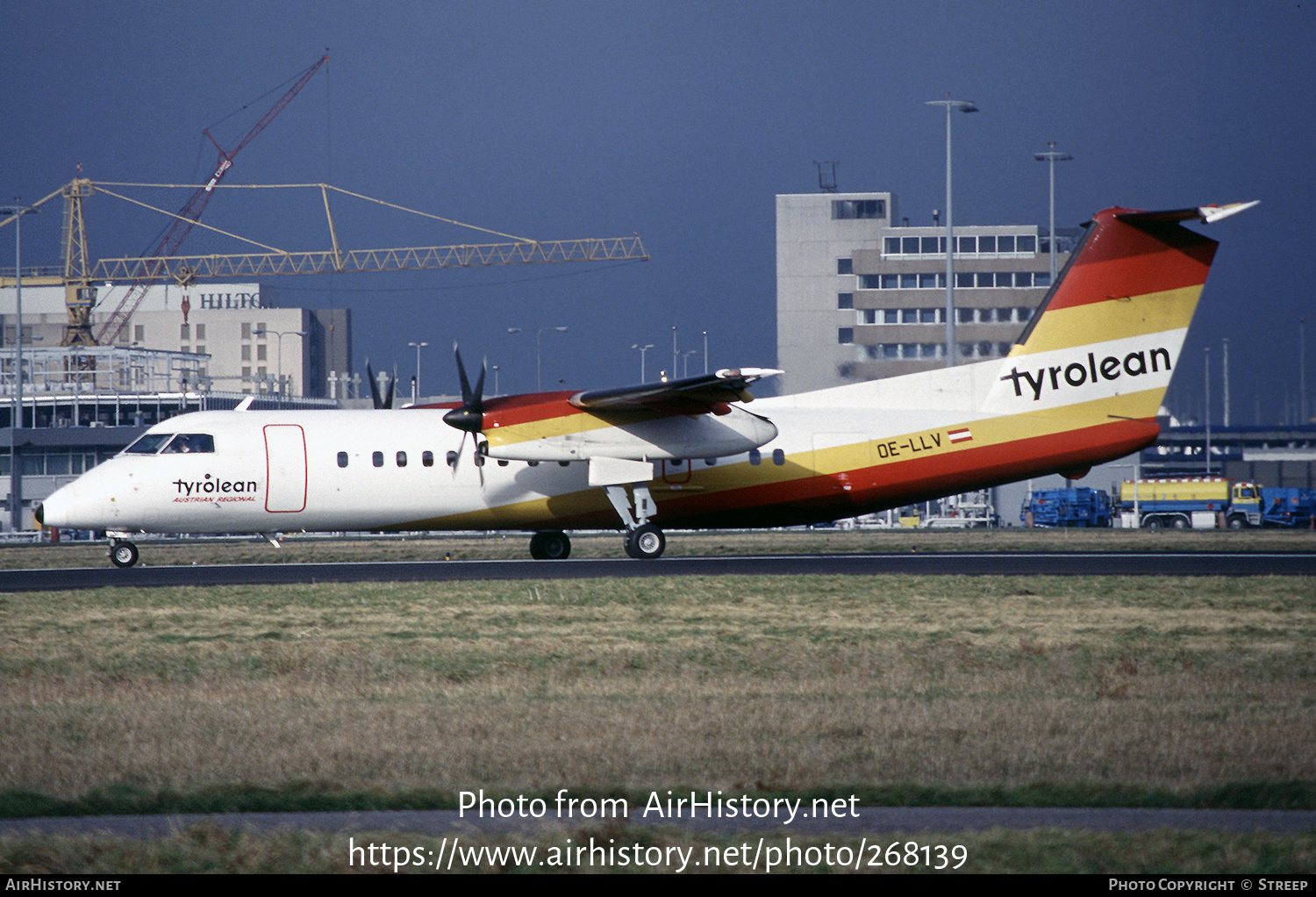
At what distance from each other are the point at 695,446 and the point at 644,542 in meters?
2.49

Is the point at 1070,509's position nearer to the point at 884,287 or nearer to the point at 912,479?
the point at 912,479

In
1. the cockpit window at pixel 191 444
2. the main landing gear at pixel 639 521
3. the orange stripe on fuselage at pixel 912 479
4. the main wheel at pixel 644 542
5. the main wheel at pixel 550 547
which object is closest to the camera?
the cockpit window at pixel 191 444

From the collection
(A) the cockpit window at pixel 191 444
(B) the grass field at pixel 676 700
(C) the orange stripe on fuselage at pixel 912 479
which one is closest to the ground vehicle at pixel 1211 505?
(C) the orange stripe on fuselage at pixel 912 479

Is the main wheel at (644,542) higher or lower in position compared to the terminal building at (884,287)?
lower

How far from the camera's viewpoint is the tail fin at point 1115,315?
92.8 ft

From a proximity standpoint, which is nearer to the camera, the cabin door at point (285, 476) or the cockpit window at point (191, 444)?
the cabin door at point (285, 476)

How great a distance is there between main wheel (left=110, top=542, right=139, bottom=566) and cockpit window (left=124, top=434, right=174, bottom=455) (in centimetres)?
243

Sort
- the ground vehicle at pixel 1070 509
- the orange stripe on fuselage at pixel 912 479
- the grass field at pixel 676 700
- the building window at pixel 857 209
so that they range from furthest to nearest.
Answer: the building window at pixel 857 209
the ground vehicle at pixel 1070 509
the orange stripe on fuselage at pixel 912 479
the grass field at pixel 676 700

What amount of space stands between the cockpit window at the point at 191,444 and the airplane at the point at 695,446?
1.6 inches

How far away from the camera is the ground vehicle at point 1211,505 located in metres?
61.9

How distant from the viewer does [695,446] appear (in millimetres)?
27094

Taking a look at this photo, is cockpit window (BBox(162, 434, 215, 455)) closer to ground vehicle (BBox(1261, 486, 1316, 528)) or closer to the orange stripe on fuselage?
the orange stripe on fuselage

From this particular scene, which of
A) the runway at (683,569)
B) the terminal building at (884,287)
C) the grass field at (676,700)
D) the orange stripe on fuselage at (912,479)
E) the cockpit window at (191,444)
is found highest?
the terminal building at (884,287)

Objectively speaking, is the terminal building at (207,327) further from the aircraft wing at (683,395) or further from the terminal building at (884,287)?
the aircraft wing at (683,395)
